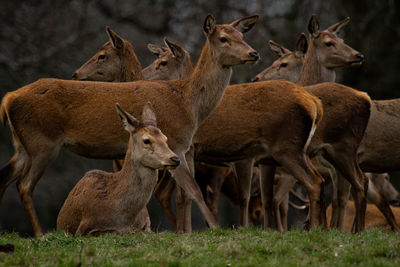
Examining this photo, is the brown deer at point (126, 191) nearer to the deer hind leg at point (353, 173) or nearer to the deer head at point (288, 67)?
the deer hind leg at point (353, 173)

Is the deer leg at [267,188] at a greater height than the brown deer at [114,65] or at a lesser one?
lesser

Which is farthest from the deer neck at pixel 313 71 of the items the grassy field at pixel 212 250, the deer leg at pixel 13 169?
the deer leg at pixel 13 169

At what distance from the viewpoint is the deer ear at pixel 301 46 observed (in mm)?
10609

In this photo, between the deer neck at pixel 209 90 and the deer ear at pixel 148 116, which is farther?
the deer neck at pixel 209 90

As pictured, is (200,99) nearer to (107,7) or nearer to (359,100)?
(359,100)

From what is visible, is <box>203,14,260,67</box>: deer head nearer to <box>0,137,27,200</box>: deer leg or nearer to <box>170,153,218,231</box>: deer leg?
<box>170,153,218,231</box>: deer leg

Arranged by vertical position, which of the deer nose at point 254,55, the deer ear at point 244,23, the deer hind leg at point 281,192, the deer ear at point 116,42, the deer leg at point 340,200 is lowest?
the deer hind leg at point 281,192

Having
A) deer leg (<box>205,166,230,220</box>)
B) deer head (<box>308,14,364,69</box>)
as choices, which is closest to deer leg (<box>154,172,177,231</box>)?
deer leg (<box>205,166,230,220</box>)

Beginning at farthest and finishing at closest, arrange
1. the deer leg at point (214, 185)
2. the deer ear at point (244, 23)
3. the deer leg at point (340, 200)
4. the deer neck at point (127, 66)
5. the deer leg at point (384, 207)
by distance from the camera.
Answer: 1. the deer leg at point (214, 185)
2. the deer neck at point (127, 66)
3. the deer leg at point (384, 207)
4. the deer leg at point (340, 200)
5. the deer ear at point (244, 23)

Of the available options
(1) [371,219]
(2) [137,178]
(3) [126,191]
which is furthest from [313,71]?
(3) [126,191]

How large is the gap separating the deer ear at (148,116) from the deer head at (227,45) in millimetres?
1086

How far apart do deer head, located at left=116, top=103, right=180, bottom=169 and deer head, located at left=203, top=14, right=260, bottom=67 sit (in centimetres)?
122

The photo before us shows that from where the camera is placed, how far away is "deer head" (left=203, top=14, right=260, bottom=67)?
7391mm

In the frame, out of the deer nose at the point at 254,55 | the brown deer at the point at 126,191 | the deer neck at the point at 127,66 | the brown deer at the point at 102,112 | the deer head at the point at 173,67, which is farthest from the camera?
the deer head at the point at 173,67
